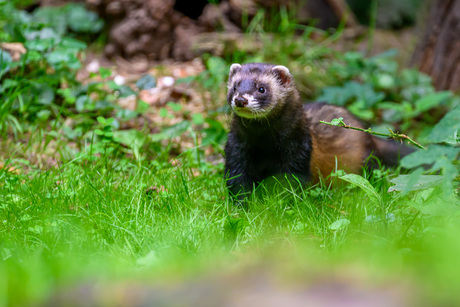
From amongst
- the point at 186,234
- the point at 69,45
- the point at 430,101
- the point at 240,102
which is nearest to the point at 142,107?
the point at 69,45

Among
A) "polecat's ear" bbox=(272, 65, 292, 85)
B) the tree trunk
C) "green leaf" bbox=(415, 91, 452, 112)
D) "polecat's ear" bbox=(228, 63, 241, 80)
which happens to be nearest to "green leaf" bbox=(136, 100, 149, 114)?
"polecat's ear" bbox=(228, 63, 241, 80)

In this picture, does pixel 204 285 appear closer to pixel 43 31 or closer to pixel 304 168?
pixel 304 168

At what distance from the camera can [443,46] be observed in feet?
25.6

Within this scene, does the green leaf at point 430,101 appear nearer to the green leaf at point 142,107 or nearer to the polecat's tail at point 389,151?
the polecat's tail at point 389,151

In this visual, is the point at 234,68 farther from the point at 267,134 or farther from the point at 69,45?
the point at 69,45

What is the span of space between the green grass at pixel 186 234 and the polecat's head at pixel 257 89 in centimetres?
79

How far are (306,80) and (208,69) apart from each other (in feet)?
5.01

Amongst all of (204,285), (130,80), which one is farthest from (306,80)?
(204,285)

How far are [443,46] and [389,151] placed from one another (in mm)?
2593

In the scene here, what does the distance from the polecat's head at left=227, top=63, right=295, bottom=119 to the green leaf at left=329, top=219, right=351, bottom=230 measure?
1374 millimetres

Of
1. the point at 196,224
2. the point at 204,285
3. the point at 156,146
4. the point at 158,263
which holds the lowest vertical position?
the point at 156,146

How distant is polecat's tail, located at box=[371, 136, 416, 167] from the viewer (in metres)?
6.10

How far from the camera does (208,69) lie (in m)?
7.73

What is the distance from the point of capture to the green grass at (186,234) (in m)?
2.13
